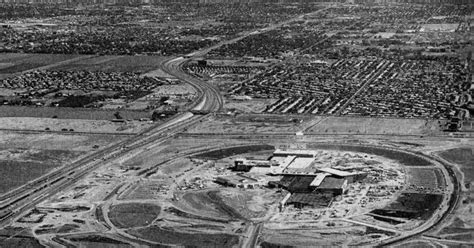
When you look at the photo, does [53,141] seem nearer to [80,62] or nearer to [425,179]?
[425,179]

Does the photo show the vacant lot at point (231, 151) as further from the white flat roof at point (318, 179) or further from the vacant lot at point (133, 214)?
the vacant lot at point (133, 214)

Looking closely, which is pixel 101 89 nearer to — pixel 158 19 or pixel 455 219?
pixel 455 219

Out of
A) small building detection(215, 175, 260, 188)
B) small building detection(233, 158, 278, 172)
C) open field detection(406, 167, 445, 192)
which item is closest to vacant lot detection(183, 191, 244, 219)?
small building detection(215, 175, 260, 188)

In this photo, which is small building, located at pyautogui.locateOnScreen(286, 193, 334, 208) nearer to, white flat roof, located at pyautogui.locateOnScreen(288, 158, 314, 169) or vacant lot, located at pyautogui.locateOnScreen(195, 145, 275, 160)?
white flat roof, located at pyautogui.locateOnScreen(288, 158, 314, 169)

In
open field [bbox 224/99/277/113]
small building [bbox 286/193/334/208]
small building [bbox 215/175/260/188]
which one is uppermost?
small building [bbox 286/193/334/208]

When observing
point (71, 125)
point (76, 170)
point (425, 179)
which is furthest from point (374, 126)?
point (71, 125)
